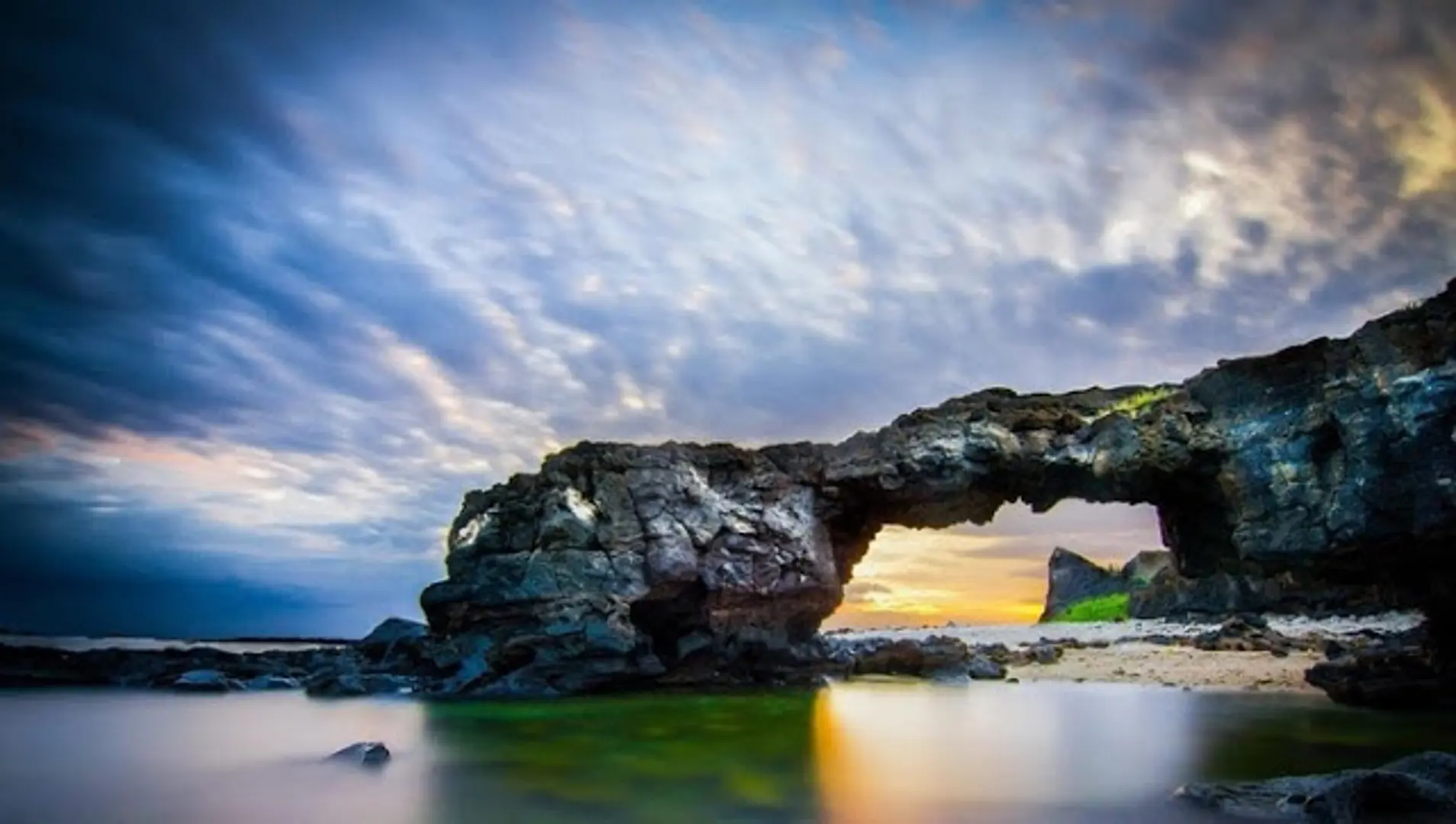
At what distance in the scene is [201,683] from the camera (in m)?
28.7

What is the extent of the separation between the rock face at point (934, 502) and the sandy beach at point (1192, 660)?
3.95 metres

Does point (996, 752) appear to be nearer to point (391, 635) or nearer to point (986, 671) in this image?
point (986, 671)

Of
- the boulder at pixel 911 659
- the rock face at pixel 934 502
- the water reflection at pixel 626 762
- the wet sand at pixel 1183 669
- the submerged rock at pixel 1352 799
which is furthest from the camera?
the boulder at pixel 911 659

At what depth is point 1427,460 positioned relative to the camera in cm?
1498

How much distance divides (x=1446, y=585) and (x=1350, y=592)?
31.6 m

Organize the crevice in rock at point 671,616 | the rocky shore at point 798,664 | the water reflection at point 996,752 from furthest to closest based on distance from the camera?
the crevice in rock at point 671,616
the rocky shore at point 798,664
the water reflection at point 996,752

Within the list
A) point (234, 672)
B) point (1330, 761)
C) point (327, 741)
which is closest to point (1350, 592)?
point (1330, 761)

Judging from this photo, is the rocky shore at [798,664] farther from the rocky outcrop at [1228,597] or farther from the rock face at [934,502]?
the rocky outcrop at [1228,597]

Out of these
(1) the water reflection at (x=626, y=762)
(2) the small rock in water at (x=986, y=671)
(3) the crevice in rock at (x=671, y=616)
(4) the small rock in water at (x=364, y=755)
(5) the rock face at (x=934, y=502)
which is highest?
(5) the rock face at (x=934, y=502)

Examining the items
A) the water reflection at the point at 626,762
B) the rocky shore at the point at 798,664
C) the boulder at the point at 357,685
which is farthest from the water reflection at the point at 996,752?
the boulder at the point at 357,685

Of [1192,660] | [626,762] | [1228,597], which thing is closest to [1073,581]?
[1228,597]

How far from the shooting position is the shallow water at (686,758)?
9.89 meters

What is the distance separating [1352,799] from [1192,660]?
2485cm

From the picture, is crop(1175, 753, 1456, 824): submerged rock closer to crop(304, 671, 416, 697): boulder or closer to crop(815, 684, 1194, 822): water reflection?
crop(815, 684, 1194, 822): water reflection
